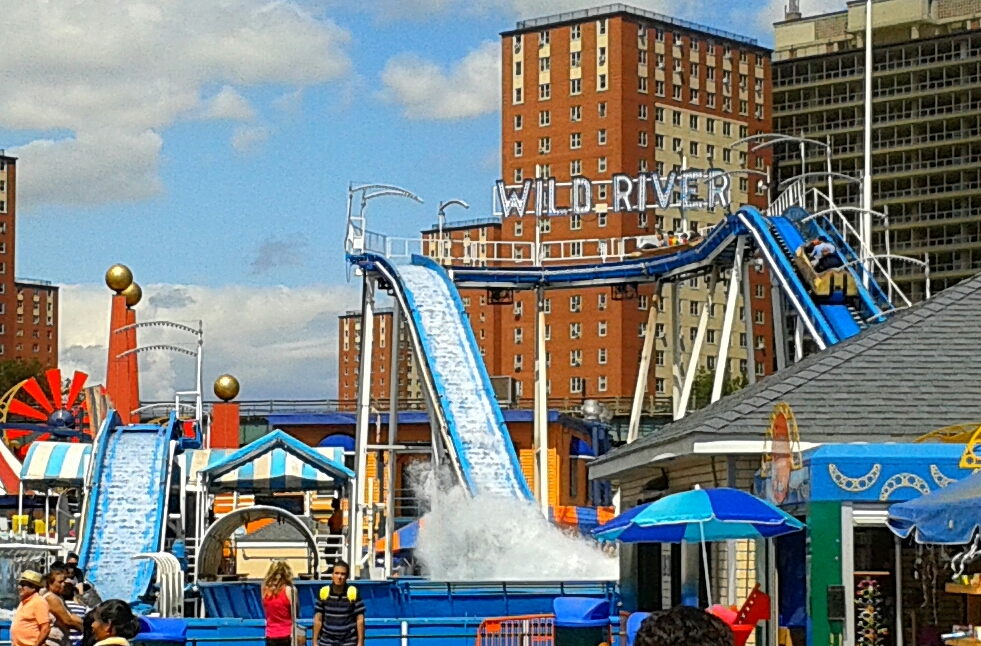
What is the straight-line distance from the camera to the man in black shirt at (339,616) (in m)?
17.3

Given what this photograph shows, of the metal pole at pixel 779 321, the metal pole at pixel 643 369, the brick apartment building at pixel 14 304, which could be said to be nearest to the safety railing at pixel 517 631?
the metal pole at pixel 779 321

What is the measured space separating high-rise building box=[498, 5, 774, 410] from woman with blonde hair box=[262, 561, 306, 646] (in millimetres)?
101876

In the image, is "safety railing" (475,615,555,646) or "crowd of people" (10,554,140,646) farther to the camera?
"safety railing" (475,615,555,646)

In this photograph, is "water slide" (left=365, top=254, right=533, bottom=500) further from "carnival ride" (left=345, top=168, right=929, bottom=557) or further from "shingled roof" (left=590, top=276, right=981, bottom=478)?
"shingled roof" (left=590, top=276, right=981, bottom=478)

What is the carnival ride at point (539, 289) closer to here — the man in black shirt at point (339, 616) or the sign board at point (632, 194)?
the sign board at point (632, 194)

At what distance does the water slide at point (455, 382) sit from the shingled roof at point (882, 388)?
768 inches

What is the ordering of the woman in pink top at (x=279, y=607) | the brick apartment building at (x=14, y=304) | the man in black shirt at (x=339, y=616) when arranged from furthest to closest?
the brick apartment building at (x=14, y=304), the woman in pink top at (x=279, y=607), the man in black shirt at (x=339, y=616)

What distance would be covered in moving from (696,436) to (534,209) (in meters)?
31.1

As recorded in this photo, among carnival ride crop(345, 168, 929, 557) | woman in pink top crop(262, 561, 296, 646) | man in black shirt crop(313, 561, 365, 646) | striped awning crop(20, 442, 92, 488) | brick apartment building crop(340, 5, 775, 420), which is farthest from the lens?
brick apartment building crop(340, 5, 775, 420)

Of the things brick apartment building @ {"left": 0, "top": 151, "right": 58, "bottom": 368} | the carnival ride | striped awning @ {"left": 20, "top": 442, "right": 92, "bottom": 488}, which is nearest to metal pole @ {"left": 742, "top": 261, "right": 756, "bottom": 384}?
the carnival ride

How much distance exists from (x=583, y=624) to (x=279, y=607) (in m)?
3.98

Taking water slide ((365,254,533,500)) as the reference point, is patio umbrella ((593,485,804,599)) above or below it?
below

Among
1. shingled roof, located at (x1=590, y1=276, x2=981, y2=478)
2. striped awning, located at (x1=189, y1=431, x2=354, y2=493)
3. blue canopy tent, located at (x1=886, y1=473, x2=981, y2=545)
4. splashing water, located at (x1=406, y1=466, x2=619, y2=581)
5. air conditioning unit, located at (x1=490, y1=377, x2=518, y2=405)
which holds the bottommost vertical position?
splashing water, located at (x1=406, y1=466, x2=619, y2=581)

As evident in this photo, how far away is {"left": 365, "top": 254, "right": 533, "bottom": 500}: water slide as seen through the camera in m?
41.4
